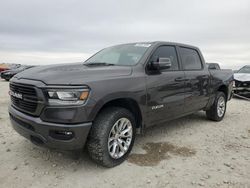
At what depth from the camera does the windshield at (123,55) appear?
412cm

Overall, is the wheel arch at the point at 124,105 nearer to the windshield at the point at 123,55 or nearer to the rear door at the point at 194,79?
the windshield at the point at 123,55

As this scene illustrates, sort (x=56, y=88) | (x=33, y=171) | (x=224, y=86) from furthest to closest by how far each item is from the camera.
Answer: (x=224, y=86) < (x=33, y=171) < (x=56, y=88)

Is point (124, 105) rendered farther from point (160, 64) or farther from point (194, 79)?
point (194, 79)

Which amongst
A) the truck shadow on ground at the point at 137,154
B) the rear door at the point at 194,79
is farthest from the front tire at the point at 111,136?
the rear door at the point at 194,79

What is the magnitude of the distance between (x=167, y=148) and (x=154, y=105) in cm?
85

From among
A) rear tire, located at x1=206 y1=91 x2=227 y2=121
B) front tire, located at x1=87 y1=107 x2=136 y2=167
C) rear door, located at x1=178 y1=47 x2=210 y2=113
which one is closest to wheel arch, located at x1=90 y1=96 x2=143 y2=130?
front tire, located at x1=87 y1=107 x2=136 y2=167

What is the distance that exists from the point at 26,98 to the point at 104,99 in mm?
1032

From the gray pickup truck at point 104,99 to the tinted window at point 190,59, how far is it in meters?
0.12

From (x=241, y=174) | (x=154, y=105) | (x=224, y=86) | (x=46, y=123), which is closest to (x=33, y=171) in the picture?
(x=46, y=123)

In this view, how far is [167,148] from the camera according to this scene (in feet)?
13.9

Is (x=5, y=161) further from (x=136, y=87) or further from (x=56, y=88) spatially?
(x=136, y=87)

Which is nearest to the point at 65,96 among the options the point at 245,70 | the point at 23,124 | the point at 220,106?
the point at 23,124

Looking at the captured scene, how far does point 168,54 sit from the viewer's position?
460 cm

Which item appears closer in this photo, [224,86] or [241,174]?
[241,174]
